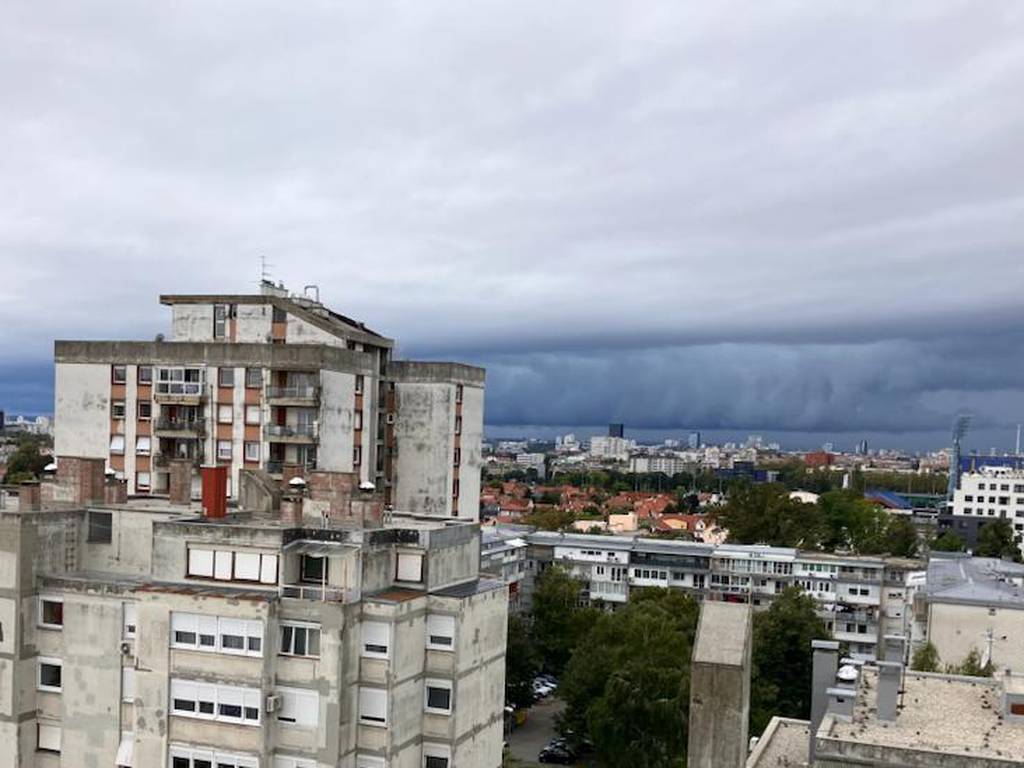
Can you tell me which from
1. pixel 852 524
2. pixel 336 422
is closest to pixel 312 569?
pixel 336 422

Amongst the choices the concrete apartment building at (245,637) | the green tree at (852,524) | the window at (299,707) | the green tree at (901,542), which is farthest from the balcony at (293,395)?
the green tree at (901,542)

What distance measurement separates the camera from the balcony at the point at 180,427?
4828cm

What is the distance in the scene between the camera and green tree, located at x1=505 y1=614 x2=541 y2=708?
56750 millimetres

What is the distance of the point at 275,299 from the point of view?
51.2 m

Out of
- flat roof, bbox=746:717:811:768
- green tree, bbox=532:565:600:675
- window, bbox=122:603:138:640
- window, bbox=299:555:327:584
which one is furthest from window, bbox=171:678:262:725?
green tree, bbox=532:565:600:675

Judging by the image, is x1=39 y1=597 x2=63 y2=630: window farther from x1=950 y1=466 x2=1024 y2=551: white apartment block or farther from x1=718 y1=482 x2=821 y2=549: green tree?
Answer: x1=950 y1=466 x2=1024 y2=551: white apartment block

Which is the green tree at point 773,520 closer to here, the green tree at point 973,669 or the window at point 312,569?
the green tree at point 973,669

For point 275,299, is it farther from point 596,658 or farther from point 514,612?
point 514,612

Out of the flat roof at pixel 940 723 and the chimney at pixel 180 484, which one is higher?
the chimney at pixel 180 484

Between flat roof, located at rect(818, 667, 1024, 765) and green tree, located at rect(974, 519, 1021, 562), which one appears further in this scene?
green tree, located at rect(974, 519, 1021, 562)

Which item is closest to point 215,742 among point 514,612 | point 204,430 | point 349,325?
point 204,430

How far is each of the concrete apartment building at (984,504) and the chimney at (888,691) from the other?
12860cm

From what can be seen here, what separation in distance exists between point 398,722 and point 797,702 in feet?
121

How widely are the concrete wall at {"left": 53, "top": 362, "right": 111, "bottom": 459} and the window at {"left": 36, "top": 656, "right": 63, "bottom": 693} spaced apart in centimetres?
2397
